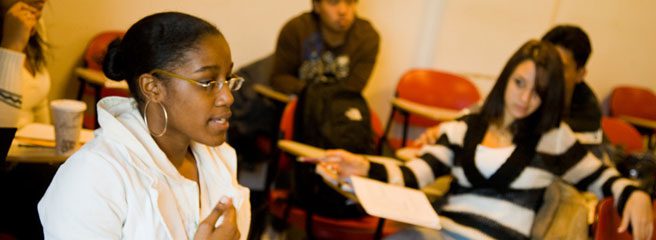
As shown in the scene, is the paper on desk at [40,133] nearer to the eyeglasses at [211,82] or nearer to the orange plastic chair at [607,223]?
the eyeglasses at [211,82]

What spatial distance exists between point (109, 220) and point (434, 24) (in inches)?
150

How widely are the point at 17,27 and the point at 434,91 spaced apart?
2.95m

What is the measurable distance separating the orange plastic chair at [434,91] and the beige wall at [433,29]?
1.22 ft

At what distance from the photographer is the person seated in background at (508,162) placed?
1976 mm

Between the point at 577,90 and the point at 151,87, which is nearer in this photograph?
the point at 151,87

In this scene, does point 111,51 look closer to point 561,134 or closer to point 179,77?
point 179,77

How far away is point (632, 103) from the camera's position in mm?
5195

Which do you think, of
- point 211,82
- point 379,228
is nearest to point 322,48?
point 379,228

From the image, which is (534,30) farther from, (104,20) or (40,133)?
(40,133)

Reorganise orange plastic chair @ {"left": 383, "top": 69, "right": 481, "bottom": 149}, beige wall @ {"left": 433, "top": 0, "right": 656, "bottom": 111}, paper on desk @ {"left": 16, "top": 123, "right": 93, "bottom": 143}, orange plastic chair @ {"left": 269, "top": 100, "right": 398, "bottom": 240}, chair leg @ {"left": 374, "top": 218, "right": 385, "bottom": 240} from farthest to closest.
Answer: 1. beige wall @ {"left": 433, "top": 0, "right": 656, "bottom": 111}
2. orange plastic chair @ {"left": 383, "top": 69, "right": 481, "bottom": 149}
3. orange plastic chair @ {"left": 269, "top": 100, "right": 398, "bottom": 240}
4. chair leg @ {"left": 374, "top": 218, "right": 385, "bottom": 240}
5. paper on desk @ {"left": 16, "top": 123, "right": 93, "bottom": 143}

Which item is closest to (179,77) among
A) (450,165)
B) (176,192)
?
(176,192)

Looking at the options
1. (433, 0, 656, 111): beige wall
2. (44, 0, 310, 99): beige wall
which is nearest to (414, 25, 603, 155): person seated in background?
(433, 0, 656, 111): beige wall

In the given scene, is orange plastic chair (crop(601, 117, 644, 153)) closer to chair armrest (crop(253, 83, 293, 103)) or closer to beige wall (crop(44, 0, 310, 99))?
chair armrest (crop(253, 83, 293, 103))

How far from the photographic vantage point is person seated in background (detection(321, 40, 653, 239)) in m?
1.98
